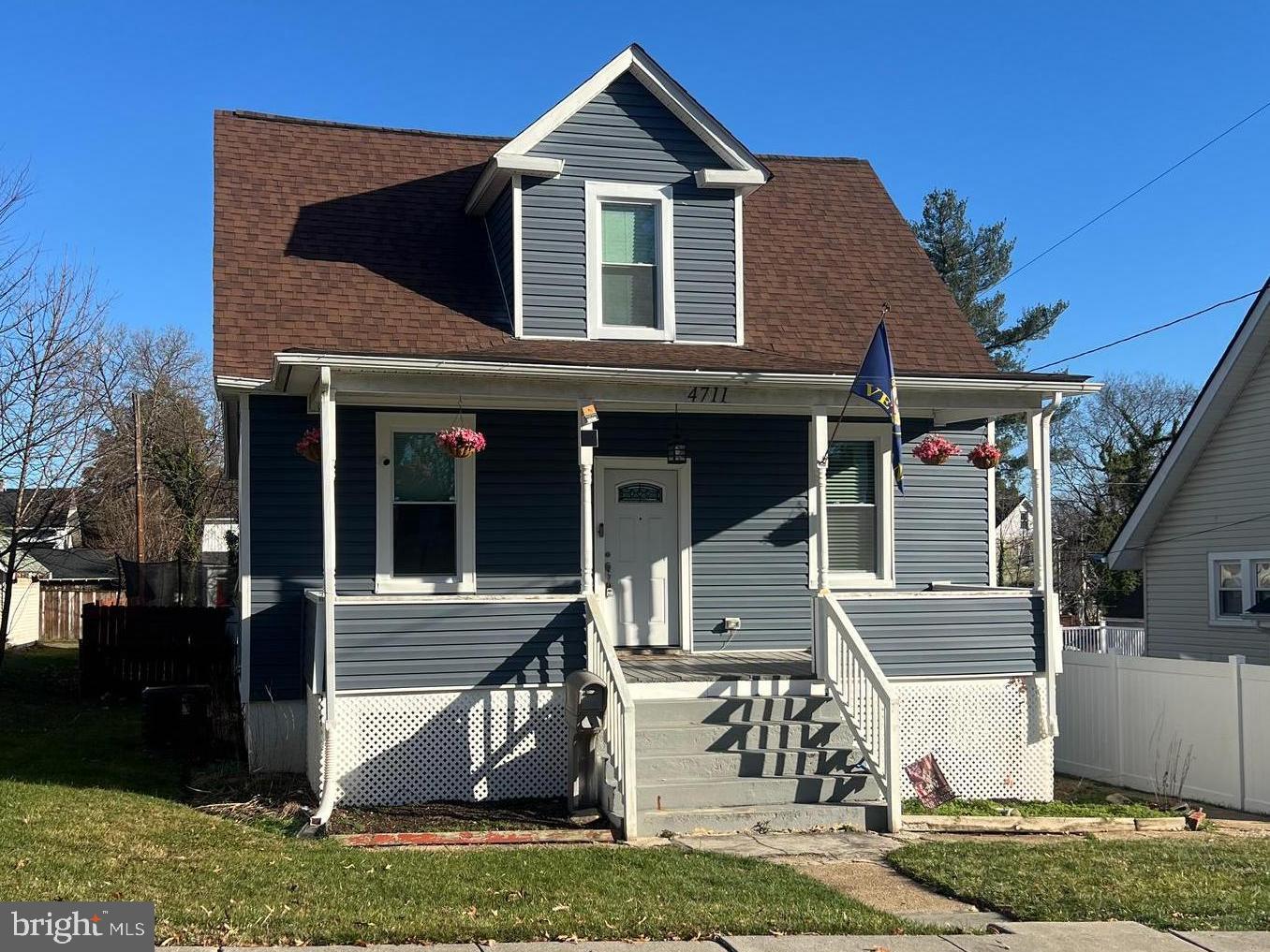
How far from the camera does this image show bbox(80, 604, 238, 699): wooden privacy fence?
61.5 ft

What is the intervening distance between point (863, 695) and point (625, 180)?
6.08 meters

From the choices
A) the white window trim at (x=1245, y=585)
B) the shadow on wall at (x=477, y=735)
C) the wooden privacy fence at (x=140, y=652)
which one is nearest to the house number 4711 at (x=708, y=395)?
the shadow on wall at (x=477, y=735)

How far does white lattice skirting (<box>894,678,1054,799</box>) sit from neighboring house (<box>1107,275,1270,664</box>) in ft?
23.5

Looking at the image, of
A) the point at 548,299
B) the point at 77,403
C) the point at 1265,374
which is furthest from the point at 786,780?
the point at 77,403

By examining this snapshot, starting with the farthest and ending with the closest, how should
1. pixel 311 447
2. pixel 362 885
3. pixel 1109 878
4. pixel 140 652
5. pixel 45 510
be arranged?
pixel 45 510
pixel 140 652
pixel 311 447
pixel 1109 878
pixel 362 885

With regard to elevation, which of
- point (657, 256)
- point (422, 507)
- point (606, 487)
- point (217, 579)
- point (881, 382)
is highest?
point (657, 256)

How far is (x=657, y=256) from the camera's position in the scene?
44.8 ft

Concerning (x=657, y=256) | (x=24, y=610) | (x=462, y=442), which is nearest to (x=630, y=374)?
(x=462, y=442)

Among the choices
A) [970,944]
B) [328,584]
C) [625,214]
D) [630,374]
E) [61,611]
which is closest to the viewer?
[970,944]

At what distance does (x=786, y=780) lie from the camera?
34.9ft

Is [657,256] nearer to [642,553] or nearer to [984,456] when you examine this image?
[642,553]

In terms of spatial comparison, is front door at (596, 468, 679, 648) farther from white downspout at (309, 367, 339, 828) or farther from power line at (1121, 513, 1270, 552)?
power line at (1121, 513, 1270, 552)

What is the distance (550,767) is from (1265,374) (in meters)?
13.2

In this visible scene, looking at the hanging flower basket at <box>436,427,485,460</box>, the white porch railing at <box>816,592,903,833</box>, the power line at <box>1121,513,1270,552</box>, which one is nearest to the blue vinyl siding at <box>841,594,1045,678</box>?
the white porch railing at <box>816,592,903,833</box>
